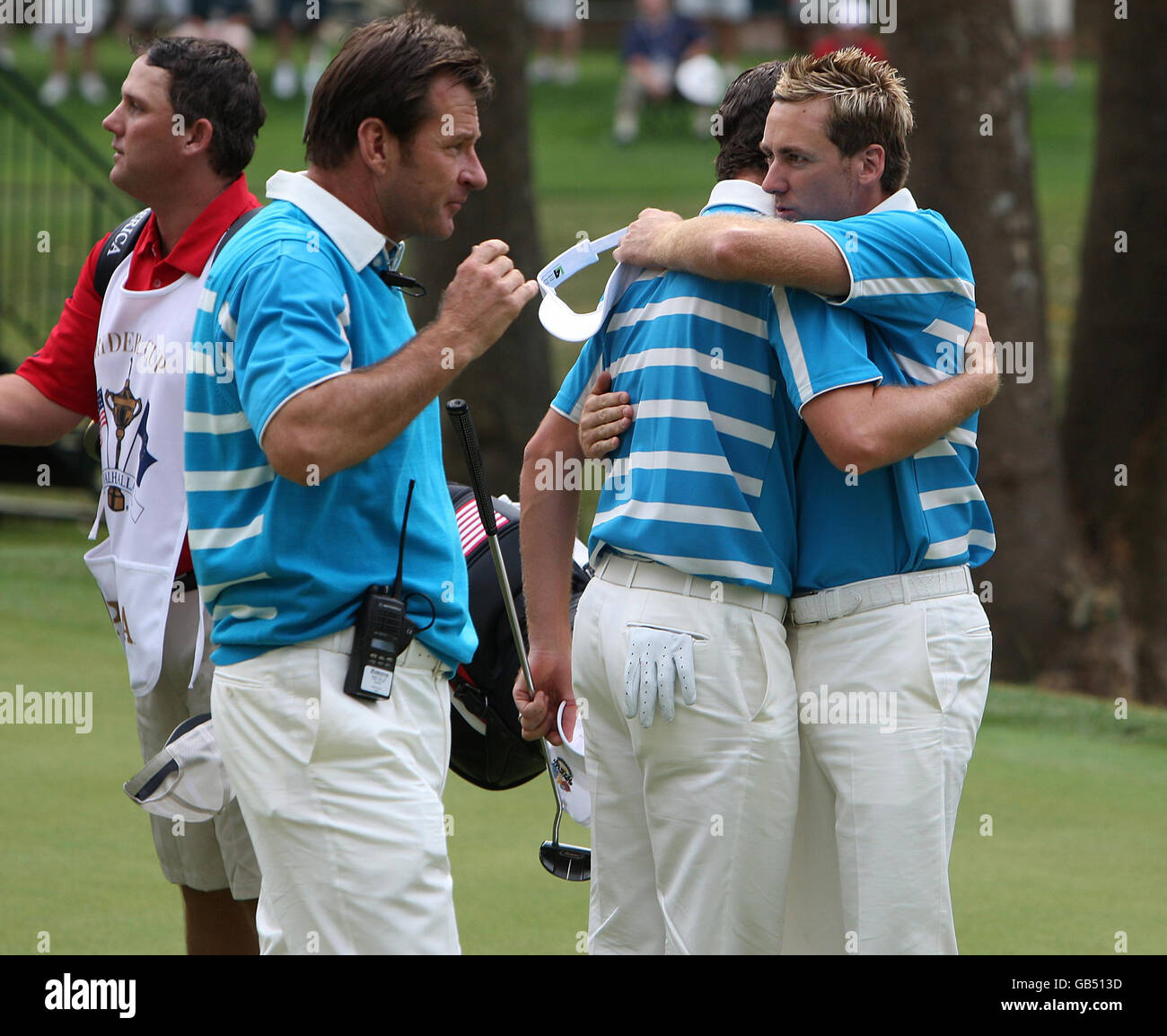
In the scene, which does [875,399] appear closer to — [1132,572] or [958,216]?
[958,216]

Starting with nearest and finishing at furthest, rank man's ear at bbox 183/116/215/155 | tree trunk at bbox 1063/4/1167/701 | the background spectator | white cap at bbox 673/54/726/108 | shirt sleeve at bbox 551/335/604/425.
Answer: shirt sleeve at bbox 551/335/604/425
man's ear at bbox 183/116/215/155
tree trunk at bbox 1063/4/1167/701
white cap at bbox 673/54/726/108
the background spectator

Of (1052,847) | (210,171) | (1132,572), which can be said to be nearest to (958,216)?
(1132,572)

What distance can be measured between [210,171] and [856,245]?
61.0 inches

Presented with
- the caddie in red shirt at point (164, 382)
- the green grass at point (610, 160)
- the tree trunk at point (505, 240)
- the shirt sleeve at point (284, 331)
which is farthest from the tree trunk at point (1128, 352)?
the shirt sleeve at point (284, 331)

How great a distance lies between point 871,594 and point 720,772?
1.34 feet

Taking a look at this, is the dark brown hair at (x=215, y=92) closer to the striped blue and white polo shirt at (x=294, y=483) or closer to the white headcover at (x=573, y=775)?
the striped blue and white polo shirt at (x=294, y=483)

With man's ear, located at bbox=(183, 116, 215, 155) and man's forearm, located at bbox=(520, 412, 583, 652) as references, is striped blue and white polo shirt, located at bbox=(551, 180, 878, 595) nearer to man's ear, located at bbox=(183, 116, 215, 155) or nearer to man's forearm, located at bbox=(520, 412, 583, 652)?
man's forearm, located at bbox=(520, 412, 583, 652)

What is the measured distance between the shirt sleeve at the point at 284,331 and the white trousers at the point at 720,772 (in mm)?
729

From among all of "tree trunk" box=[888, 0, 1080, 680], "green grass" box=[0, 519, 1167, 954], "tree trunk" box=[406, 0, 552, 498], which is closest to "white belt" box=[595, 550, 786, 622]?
"green grass" box=[0, 519, 1167, 954]

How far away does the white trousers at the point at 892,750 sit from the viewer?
9.37 ft

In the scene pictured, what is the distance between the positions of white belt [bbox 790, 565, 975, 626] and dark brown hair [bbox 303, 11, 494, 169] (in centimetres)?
109

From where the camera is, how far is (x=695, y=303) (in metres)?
2.94

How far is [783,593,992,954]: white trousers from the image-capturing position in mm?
2857
